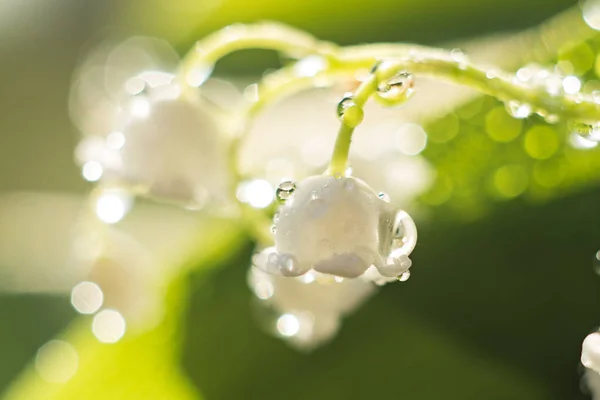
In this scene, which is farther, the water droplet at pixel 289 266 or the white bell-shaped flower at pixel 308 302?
the white bell-shaped flower at pixel 308 302

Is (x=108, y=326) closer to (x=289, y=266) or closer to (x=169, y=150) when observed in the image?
(x=169, y=150)

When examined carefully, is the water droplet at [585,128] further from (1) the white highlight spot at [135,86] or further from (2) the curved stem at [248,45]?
(1) the white highlight spot at [135,86]

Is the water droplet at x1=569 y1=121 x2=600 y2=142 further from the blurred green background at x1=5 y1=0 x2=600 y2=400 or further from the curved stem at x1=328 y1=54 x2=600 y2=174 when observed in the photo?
the blurred green background at x1=5 y1=0 x2=600 y2=400

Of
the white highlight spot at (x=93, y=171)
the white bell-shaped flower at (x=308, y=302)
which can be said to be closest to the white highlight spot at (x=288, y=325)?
the white bell-shaped flower at (x=308, y=302)

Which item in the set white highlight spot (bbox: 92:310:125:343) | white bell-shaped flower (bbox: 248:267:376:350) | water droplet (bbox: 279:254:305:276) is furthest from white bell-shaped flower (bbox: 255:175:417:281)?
white highlight spot (bbox: 92:310:125:343)

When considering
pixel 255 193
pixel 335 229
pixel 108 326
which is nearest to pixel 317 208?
pixel 335 229

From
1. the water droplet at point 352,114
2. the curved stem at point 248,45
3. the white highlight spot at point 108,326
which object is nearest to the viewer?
the water droplet at point 352,114
